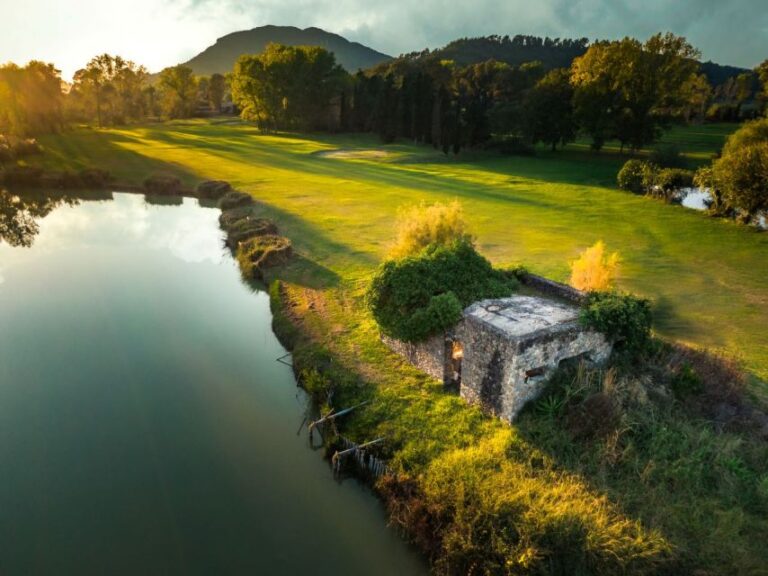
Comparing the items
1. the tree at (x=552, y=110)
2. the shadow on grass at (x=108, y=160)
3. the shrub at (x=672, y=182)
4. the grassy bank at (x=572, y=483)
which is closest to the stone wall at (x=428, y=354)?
the grassy bank at (x=572, y=483)

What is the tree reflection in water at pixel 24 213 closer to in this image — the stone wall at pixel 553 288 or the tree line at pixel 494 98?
the stone wall at pixel 553 288

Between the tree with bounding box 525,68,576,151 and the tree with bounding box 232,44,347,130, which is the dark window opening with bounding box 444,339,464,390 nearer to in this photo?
the tree with bounding box 525,68,576,151

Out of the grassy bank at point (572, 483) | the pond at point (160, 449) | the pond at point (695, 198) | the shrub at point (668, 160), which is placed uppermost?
the shrub at point (668, 160)

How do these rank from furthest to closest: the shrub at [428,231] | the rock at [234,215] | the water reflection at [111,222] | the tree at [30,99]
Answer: the tree at [30,99] < the rock at [234,215] < the water reflection at [111,222] < the shrub at [428,231]

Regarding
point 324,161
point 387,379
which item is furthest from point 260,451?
point 324,161

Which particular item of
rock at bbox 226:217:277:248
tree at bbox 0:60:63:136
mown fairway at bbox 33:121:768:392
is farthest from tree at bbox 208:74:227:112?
rock at bbox 226:217:277:248

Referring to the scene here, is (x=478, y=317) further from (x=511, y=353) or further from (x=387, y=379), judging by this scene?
(x=387, y=379)

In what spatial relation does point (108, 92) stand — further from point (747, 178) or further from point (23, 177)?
point (747, 178)

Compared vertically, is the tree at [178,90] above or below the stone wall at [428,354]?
above
